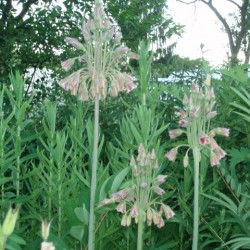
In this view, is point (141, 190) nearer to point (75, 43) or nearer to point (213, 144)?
point (213, 144)

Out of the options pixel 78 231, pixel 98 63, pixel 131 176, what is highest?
pixel 98 63

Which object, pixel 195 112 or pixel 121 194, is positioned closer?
pixel 121 194

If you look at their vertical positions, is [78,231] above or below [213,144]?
below

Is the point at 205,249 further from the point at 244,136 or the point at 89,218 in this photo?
the point at 89,218

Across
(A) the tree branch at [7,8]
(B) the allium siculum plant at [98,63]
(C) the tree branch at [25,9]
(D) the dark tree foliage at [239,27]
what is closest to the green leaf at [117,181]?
(B) the allium siculum plant at [98,63]

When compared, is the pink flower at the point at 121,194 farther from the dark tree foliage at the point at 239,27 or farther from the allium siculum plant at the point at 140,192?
the dark tree foliage at the point at 239,27

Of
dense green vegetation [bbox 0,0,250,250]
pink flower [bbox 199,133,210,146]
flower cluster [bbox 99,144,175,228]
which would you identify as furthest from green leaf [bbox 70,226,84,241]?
pink flower [bbox 199,133,210,146]

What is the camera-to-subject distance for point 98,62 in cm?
172

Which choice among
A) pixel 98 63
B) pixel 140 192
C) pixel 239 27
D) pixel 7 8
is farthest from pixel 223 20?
pixel 140 192

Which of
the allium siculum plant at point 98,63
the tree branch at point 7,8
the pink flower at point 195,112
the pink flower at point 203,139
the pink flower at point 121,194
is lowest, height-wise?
the pink flower at point 121,194

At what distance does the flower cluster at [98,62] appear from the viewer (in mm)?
1711

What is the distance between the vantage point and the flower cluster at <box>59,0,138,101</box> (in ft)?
5.61

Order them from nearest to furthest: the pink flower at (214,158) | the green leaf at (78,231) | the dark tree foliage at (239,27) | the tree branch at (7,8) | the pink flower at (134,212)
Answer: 1. the pink flower at (134,212)
2. the green leaf at (78,231)
3. the pink flower at (214,158)
4. the tree branch at (7,8)
5. the dark tree foliage at (239,27)

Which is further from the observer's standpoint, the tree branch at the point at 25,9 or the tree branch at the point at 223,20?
the tree branch at the point at 223,20
